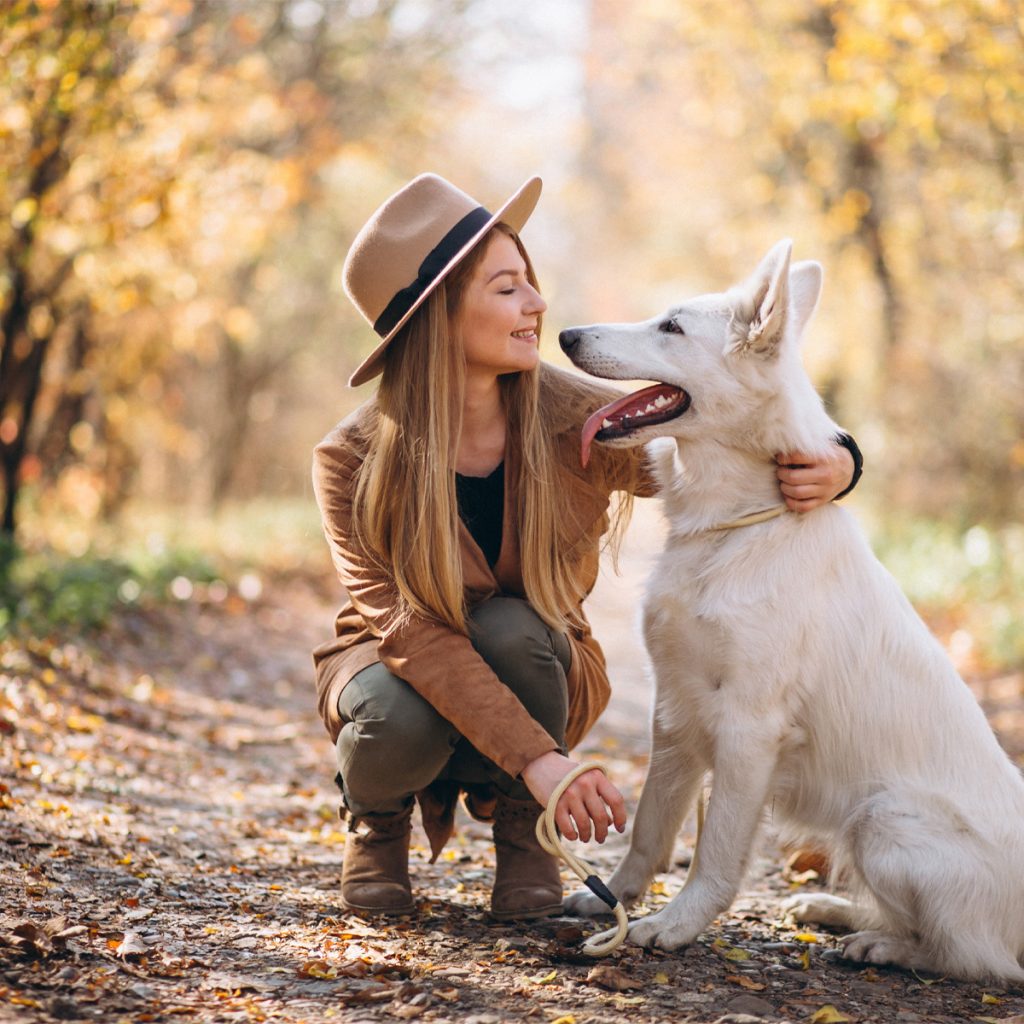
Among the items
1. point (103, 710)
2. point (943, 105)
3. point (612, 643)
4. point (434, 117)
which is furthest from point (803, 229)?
point (103, 710)

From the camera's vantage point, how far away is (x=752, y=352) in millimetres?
3066

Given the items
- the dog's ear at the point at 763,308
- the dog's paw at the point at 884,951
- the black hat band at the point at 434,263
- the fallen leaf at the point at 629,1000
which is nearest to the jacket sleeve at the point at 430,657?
the black hat band at the point at 434,263

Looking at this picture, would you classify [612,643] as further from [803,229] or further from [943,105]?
[803,229]

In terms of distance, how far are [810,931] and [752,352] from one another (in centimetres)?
163

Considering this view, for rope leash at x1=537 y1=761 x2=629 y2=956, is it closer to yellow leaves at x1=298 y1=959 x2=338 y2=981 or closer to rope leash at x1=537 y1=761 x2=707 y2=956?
rope leash at x1=537 y1=761 x2=707 y2=956

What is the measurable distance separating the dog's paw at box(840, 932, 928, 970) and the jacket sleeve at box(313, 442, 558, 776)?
3.10 ft

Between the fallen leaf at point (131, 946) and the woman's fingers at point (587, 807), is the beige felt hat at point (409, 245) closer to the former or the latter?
the woman's fingers at point (587, 807)

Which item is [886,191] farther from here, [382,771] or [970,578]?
[382,771]

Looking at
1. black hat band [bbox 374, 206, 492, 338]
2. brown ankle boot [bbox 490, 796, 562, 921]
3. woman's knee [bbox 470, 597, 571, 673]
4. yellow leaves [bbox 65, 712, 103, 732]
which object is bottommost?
brown ankle boot [bbox 490, 796, 562, 921]

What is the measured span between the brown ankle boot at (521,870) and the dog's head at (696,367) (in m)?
1.08

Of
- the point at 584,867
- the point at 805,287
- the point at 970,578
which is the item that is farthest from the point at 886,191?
the point at 584,867

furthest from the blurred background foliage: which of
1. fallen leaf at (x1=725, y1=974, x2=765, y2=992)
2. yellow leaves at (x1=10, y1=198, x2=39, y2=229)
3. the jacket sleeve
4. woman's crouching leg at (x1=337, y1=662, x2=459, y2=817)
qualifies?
fallen leaf at (x1=725, y1=974, x2=765, y2=992)

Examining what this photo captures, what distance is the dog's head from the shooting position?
121 inches

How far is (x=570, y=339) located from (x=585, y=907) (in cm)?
156
